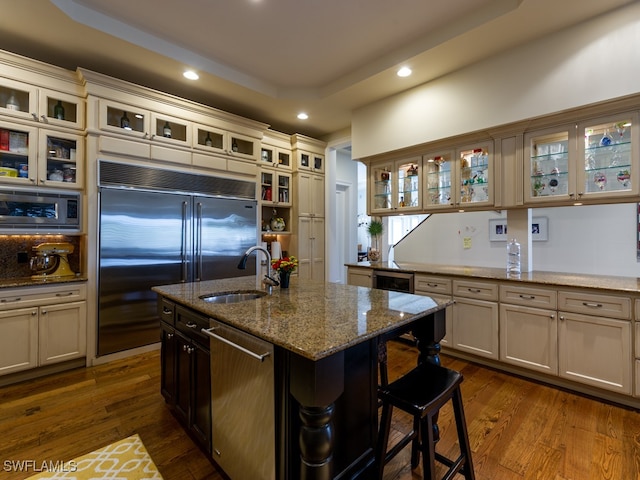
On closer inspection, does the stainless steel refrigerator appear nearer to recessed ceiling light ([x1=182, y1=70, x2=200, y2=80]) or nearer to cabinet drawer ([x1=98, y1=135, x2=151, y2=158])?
cabinet drawer ([x1=98, y1=135, x2=151, y2=158])

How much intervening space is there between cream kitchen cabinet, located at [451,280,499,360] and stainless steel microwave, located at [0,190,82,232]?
12.7 ft

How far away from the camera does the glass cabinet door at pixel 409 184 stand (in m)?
3.83

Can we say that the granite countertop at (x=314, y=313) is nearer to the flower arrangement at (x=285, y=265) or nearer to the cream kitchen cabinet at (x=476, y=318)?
the flower arrangement at (x=285, y=265)

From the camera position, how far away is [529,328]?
2.70m

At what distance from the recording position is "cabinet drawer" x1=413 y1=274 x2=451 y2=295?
3.22 metres

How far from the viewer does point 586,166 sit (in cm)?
268

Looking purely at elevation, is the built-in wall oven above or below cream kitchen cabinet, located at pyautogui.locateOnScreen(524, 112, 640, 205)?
below

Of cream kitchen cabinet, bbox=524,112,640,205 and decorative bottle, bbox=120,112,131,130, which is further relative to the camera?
decorative bottle, bbox=120,112,131,130

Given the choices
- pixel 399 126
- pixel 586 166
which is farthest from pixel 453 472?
pixel 399 126

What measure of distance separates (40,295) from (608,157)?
16.6ft

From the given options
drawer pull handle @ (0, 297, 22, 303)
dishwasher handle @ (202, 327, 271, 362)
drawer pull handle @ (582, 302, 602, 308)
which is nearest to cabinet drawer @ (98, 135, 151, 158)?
drawer pull handle @ (0, 297, 22, 303)

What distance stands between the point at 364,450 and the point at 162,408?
1585mm

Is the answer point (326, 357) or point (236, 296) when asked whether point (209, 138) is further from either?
point (326, 357)

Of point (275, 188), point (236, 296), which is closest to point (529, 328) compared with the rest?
point (236, 296)
